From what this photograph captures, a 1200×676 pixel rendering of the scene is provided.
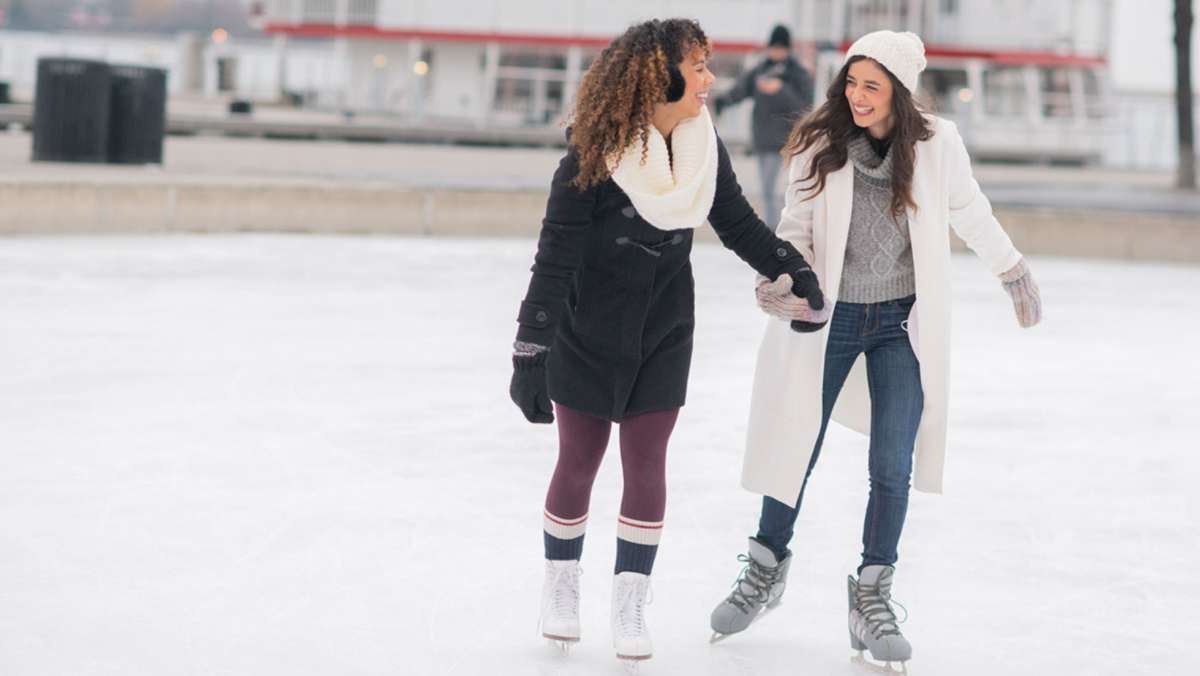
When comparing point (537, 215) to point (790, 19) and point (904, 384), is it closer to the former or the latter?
point (904, 384)

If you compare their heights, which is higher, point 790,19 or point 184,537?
point 790,19

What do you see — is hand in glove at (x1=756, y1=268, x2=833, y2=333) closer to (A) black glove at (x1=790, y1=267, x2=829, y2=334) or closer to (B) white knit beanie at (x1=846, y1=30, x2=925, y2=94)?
(A) black glove at (x1=790, y1=267, x2=829, y2=334)

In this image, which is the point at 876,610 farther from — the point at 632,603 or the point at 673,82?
the point at 673,82

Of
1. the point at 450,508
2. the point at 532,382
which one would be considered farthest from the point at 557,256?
the point at 450,508

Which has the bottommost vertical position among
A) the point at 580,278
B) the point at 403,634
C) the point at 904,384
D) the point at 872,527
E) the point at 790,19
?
the point at 403,634

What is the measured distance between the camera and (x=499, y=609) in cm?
321

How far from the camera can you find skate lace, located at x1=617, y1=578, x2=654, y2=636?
285 cm

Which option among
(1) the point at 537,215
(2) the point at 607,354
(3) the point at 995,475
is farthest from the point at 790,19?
(2) the point at 607,354

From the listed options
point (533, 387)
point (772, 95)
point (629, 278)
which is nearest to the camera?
point (533, 387)

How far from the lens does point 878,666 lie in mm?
2910

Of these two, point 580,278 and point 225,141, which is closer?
point 580,278

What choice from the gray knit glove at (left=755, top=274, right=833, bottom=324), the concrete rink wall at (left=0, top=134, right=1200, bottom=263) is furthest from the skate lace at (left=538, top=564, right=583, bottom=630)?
the concrete rink wall at (left=0, top=134, right=1200, bottom=263)

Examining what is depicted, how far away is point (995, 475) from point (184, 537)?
2539mm

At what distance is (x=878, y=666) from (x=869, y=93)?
115cm
